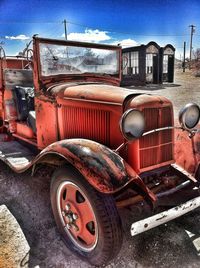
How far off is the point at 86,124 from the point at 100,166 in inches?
33.2

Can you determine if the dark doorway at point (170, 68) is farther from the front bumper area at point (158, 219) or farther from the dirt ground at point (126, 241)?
the front bumper area at point (158, 219)

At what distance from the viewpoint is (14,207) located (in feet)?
11.7

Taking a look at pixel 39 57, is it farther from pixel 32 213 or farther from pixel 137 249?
pixel 137 249

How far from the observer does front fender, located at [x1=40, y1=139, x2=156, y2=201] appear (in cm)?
227

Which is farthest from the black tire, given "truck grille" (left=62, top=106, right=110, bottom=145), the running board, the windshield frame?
the windshield frame

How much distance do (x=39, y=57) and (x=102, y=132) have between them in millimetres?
1431

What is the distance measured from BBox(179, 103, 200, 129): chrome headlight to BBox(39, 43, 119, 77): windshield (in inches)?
62.3

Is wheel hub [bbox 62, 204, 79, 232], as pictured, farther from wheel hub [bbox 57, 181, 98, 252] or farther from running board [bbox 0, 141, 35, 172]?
running board [bbox 0, 141, 35, 172]

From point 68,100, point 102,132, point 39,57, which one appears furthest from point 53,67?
point 102,132

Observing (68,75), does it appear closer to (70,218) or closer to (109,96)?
(109,96)

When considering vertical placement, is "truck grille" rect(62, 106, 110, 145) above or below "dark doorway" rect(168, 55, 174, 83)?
below

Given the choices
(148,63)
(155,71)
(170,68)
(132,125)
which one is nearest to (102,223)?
(132,125)

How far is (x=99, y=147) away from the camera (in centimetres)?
251

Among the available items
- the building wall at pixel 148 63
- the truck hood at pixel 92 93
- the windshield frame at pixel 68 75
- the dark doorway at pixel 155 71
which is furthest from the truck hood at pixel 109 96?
the dark doorway at pixel 155 71
